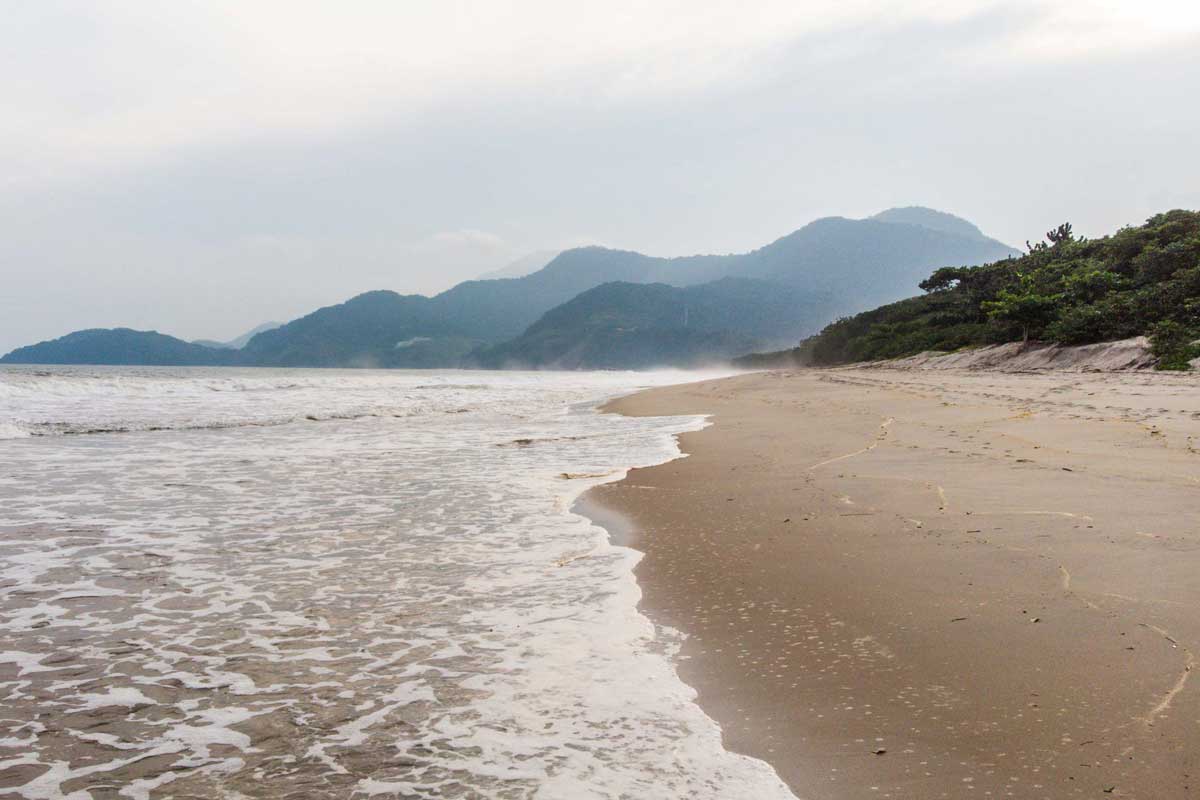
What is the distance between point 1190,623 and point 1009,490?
302cm

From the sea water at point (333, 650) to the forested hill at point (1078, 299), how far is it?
2376 cm

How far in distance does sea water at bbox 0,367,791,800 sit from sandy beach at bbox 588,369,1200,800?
348 mm

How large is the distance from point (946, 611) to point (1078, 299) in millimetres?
33924

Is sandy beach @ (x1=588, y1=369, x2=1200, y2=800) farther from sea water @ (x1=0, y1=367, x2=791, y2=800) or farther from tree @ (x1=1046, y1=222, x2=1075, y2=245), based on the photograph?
tree @ (x1=1046, y1=222, x2=1075, y2=245)

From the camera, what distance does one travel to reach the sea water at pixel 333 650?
225 centimetres

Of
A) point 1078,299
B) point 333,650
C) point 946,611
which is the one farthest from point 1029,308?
point 333,650

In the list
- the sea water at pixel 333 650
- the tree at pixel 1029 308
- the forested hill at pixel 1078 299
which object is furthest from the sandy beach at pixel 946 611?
the tree at pixel 1029 308

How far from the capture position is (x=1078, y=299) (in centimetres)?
3095

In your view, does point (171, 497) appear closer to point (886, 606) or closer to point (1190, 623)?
point (886, 606)

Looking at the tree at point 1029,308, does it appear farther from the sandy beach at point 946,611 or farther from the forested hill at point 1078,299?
the sandy beach at point 946,611

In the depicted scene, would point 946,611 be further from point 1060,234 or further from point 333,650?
point 1060,234

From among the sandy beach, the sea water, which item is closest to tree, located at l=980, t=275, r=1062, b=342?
the sandy beach

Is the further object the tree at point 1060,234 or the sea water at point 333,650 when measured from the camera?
the tree at point 1060,234

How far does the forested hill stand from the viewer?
83.0ft
